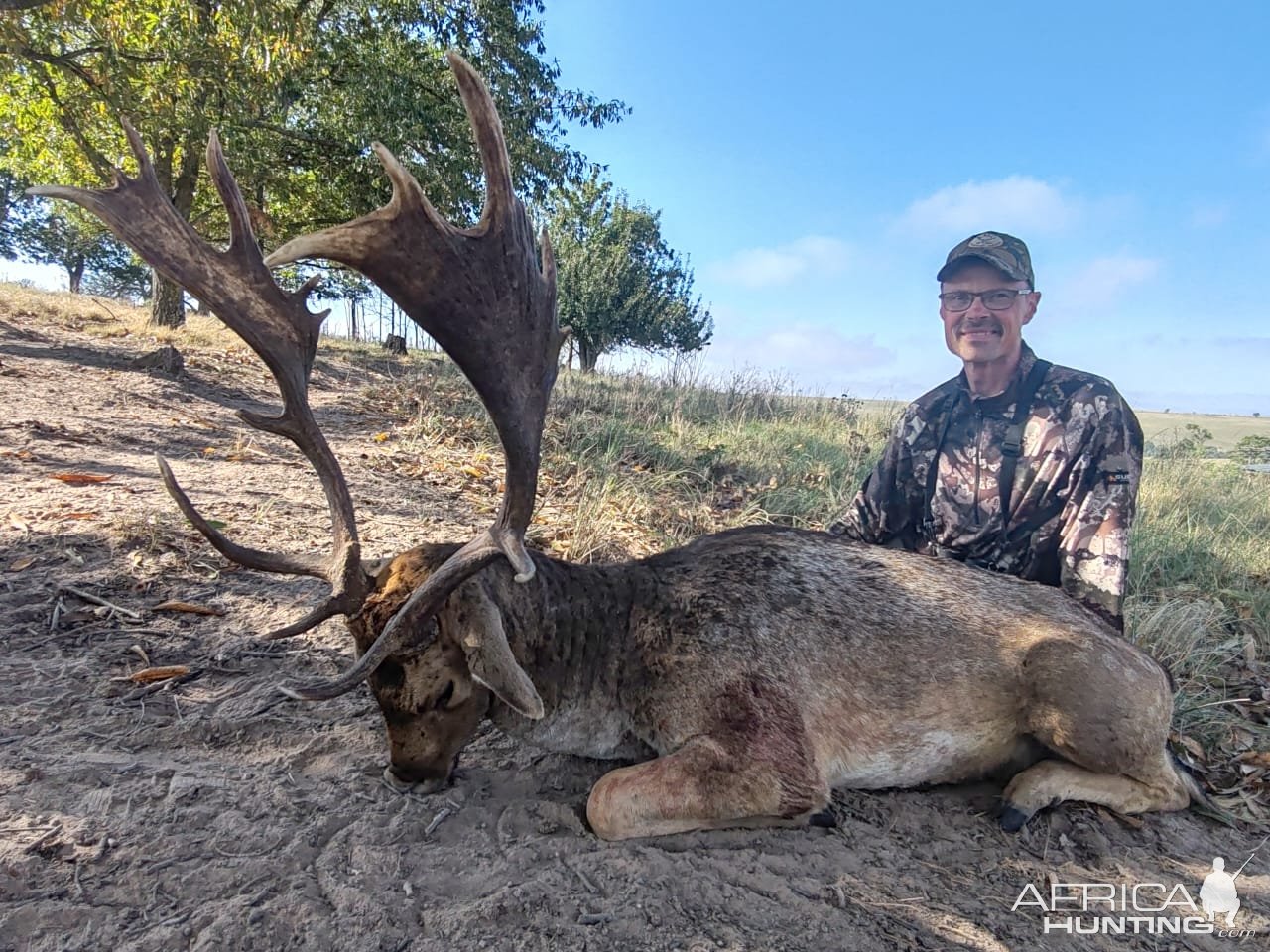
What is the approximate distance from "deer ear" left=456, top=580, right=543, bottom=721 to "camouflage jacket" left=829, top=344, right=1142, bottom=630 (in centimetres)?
303

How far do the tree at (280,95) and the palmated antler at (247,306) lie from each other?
1004cm

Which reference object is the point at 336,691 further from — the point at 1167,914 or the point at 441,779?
the point at 1167,914

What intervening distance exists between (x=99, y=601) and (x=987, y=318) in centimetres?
531

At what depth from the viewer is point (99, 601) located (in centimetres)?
375

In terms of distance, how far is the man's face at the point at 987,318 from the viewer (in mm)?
4305

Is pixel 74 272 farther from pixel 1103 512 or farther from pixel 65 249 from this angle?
pixel 1103 512

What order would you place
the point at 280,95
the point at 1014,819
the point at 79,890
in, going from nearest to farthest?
the point at 79,890 < the point at 1014,819 < the point at 280,95

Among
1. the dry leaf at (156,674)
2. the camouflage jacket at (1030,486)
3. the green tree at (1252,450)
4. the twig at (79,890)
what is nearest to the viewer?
the twig at (79,890)

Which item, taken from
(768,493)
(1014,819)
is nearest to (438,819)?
(1014,819)

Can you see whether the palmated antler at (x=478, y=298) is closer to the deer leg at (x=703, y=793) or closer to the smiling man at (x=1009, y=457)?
the deer leg at (x=703, y=793)

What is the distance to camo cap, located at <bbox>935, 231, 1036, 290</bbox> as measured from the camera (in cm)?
426

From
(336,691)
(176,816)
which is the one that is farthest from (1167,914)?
(176,816)

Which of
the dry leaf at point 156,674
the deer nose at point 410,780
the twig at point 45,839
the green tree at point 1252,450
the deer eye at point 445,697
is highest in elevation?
the green tree at point 1252,450

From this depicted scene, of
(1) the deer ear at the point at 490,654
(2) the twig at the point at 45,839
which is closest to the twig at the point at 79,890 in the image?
(2) the twig at the point at 45,839
